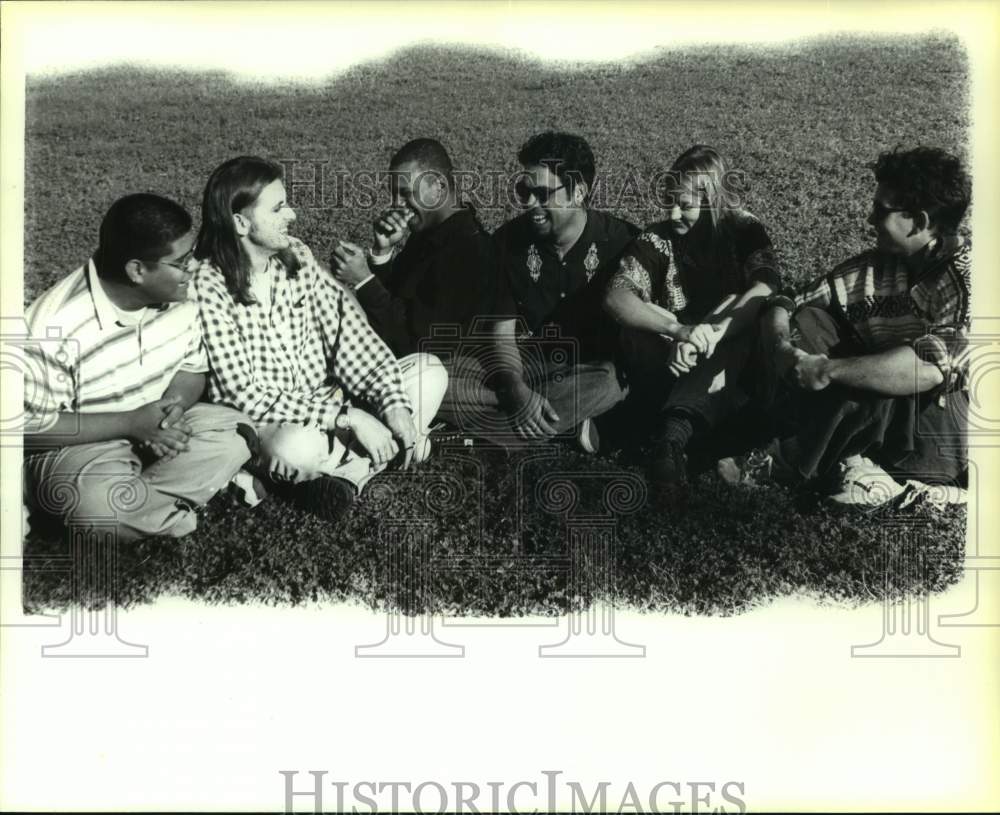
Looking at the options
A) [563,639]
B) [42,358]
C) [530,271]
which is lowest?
[563,639]

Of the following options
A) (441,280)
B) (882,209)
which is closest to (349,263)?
(441,280)

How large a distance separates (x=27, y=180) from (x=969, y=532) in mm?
4589

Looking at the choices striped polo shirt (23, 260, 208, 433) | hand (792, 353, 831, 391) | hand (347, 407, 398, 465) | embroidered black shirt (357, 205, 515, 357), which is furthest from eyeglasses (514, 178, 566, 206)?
striped polo shirt (23, 260, 208, 433)

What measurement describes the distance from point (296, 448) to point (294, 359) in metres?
0.41

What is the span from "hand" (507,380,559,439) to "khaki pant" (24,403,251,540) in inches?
47.5

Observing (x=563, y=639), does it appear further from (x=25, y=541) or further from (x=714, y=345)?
(x=25, y=541)

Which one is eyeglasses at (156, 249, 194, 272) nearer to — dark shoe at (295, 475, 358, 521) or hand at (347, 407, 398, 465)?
hand at (347, 407, 398, 465)

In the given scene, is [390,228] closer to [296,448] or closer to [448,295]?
[448,295]

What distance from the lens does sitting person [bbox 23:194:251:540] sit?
5.48 m

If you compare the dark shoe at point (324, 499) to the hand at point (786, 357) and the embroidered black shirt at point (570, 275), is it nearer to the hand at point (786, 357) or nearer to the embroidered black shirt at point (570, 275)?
the embroidered black shirt at point (570, 275)

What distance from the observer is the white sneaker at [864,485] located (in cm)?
545

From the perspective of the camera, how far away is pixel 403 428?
5.54 metres

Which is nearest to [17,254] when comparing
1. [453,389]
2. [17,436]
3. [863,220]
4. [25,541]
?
[17,436]

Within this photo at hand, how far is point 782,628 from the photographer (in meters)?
5.45
